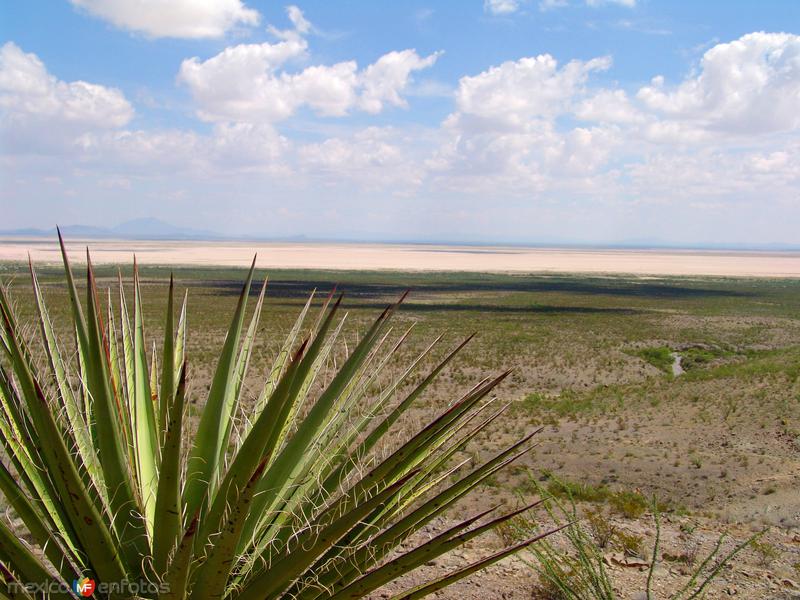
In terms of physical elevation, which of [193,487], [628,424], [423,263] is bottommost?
[628,424]

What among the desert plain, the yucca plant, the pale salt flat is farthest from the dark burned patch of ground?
the yucca plant

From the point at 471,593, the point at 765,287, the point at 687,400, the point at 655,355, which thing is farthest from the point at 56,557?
the point at 765,287

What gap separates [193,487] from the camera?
2.00m

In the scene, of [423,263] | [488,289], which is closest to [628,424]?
[488,289]

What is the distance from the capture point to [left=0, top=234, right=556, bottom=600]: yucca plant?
5.31ft

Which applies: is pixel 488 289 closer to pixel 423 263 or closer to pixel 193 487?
pixel 193 487

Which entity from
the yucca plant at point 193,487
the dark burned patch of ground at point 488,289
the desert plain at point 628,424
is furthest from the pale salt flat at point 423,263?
the yucca plant at point 193,487

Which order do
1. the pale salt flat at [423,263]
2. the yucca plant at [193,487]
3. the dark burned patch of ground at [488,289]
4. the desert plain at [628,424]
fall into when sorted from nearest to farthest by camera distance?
the yucca plant at [193,487] → the desert plain at [628,424] → the dark burned patch of ground at [488,289] → the pale salt flat at [423,263]

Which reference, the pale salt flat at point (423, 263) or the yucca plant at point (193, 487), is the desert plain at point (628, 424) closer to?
the yucca plant at point (193, 487)

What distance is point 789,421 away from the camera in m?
11.6

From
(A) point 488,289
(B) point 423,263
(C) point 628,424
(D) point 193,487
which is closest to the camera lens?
(D) point 193,487

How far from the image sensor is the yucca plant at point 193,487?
5.31 feet

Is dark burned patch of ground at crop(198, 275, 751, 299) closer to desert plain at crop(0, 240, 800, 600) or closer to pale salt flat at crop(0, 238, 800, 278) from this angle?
desert plain at crop(0, 240, 800, 600)

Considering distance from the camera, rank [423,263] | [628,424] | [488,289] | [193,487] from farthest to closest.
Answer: [423,263], [488,289], [628,424], [193,487]
